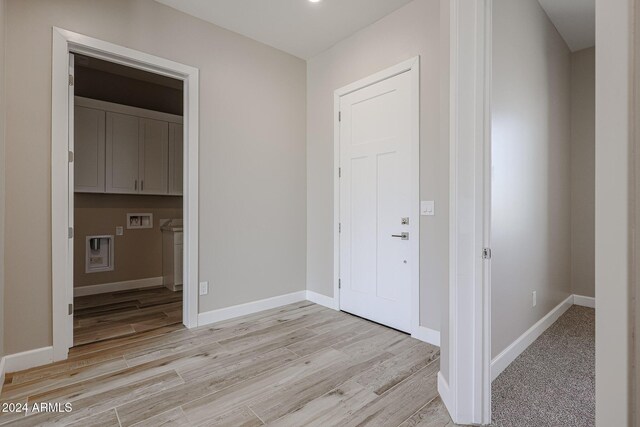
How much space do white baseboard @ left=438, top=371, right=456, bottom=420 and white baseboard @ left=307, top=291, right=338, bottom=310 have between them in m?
1.68

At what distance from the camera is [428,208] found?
2.58m

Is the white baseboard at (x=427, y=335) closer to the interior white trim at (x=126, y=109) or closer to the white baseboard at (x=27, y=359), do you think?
the white baseboard at (x=27, y=359)

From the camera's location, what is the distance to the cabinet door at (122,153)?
400 cm

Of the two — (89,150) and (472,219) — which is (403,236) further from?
(89,150)

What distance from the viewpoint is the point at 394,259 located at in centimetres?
289

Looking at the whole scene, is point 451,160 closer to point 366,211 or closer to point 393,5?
point 366,211

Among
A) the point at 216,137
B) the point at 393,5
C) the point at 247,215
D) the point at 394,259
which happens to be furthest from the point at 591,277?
the point at 216,137

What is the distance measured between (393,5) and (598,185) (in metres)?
2.71

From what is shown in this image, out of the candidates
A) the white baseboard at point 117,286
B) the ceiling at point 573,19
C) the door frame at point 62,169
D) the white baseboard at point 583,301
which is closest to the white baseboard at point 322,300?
the door frame at point 62,169

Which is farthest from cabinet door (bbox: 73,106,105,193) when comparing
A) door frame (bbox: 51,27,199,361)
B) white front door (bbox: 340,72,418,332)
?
white front door (bbox: 340,72,418,332)

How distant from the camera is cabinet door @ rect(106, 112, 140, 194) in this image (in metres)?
4.00

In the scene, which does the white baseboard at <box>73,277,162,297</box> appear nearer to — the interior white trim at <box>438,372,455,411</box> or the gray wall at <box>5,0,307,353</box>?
the gray wall at <box>5,0,307,353</box>

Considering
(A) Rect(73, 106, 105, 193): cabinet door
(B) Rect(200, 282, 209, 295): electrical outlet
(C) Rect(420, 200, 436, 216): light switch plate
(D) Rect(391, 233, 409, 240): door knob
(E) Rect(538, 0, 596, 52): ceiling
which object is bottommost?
(B) Rect(200, 282, 209, 295): electrical outlet

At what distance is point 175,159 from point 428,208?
3.76 m
